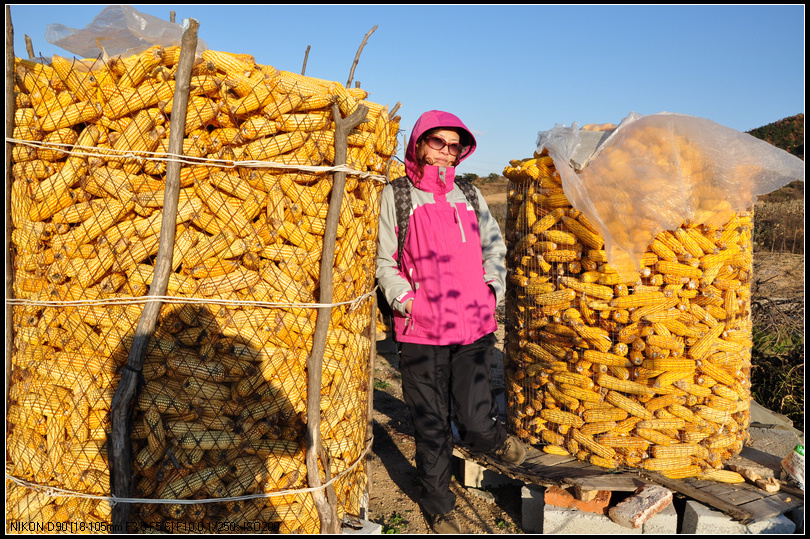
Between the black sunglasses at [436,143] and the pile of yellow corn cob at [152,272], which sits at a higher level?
the black sunglasses at [436,143]

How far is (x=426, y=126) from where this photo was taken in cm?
363

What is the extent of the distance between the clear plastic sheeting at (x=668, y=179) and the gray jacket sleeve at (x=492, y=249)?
23.1 inches

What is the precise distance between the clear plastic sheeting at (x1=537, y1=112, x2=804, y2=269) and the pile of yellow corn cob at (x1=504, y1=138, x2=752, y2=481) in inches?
5.0

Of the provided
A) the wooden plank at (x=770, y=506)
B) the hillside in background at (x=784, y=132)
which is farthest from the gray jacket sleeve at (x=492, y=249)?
the hillside in background at (x=784, y=132)

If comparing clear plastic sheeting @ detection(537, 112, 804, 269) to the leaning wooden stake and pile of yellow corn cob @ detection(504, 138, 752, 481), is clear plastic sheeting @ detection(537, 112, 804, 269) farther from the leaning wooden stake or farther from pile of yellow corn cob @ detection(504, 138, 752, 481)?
the leaning wooden stake

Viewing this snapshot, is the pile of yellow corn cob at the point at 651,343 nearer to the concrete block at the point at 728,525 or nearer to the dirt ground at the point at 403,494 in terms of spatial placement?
the concrete block at the point at 728,525

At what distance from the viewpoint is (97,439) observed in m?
2.89

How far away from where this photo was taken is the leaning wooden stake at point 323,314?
3.10 meters

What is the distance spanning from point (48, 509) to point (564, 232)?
3734 mm

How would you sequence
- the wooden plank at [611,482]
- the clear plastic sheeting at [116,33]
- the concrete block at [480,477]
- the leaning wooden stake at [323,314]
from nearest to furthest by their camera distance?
the leaning wooden stake at [323,314] < the clear plastic sheeting at [116,33] < the wooden plank at [611,482] < the concrete block at [480,477]

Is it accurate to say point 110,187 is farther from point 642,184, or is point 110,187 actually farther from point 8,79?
point 642,184

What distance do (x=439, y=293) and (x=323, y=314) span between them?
2.60 ft

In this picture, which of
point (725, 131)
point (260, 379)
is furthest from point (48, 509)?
point (725, 131)

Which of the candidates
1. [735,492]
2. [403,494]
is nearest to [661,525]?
[735,492]
